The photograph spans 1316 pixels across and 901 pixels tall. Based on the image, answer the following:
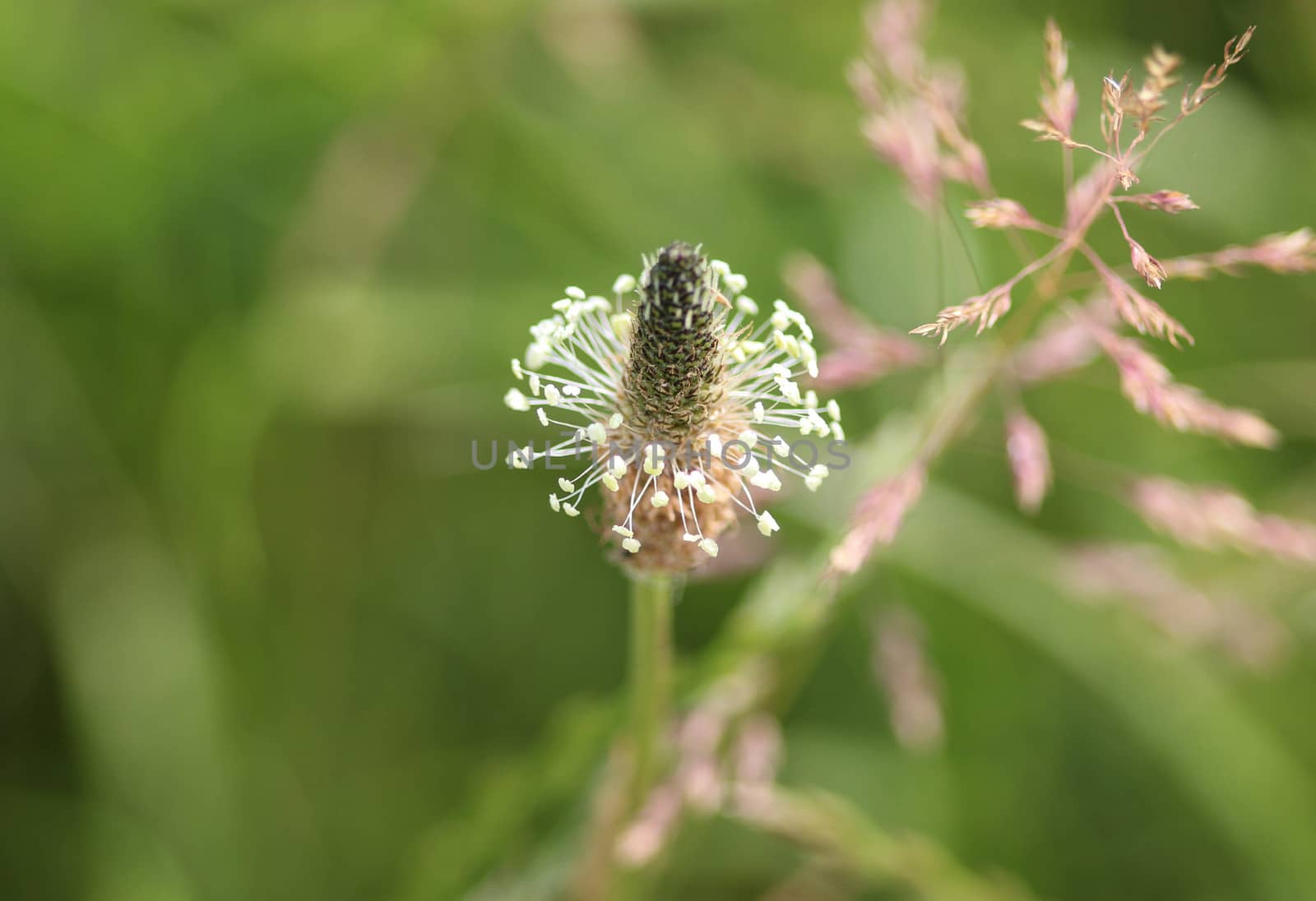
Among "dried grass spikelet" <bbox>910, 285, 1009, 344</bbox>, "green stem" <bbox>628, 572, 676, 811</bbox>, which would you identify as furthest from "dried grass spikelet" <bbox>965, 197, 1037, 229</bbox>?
"green stem" <bbox>628, 572, 676, 811</bbox>

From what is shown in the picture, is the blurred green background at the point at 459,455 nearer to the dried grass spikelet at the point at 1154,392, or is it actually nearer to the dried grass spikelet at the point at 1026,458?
the dried grass spikelet at the point at 1026,458

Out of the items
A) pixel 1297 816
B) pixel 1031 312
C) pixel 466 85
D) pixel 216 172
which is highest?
pixel 466 85

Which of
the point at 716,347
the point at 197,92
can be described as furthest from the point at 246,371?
the point at 716,347

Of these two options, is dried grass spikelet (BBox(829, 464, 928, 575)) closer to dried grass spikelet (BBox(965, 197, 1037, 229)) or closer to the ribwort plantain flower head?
the ribwort plantain flower head

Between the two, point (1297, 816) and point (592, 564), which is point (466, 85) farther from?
point (1297, 816)

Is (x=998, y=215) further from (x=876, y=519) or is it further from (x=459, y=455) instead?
(x=459, y=455)

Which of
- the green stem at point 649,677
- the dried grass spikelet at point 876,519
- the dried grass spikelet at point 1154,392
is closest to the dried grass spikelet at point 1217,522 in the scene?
the dried grass spikelet at point 1154,392
